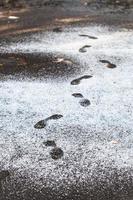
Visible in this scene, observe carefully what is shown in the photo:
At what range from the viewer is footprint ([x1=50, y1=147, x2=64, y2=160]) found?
14.1ft

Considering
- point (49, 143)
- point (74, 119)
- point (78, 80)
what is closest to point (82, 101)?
point (74, 119)

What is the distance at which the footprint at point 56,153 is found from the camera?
430 centimetres

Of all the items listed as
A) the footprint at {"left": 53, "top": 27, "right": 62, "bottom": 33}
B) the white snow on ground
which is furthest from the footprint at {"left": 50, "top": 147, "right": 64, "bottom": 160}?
the footprint at {"left": 53, "top": 27, "right": 62, "bottom": 33}

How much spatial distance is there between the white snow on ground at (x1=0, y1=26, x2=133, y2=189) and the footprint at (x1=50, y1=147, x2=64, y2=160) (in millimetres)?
43

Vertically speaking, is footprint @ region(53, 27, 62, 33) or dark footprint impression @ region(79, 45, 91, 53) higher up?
dark footprint impression @ region(79, 45, 91, 53)

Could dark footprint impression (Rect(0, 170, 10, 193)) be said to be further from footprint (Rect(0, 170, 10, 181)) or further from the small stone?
the small stone

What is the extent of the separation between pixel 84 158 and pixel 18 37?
11.8 ft

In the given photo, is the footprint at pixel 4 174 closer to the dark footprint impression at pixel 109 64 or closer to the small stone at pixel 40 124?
the small stone at pixel 40 124

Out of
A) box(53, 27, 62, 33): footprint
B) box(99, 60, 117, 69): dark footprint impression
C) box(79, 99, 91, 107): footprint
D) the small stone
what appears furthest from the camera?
box(53, 27, 62, 33): footprint

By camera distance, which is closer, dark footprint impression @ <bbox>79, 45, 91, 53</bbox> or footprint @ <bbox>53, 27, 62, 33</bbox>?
dark footprint impression @ <bbox>79, 45, 91, 53</bbox>

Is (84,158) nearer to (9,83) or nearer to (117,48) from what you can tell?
(9,83)

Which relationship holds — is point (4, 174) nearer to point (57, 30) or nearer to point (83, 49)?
point (83, 49)

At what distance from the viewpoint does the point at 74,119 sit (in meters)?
4.93

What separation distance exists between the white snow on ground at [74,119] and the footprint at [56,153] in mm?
43
